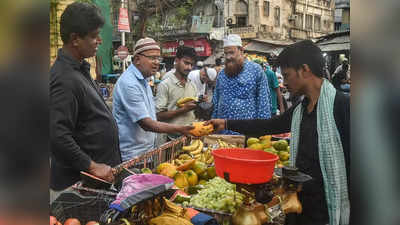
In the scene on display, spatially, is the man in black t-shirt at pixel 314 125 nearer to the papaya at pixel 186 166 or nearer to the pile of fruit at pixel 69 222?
the papaya at pixel 186 166

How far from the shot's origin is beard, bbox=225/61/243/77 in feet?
9.29

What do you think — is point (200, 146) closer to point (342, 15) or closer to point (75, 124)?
point (75, 124)

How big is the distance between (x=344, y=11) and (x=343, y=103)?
2.19 ft

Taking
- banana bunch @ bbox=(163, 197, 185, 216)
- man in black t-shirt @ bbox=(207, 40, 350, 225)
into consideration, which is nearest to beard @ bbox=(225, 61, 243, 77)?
man in black t-shirt @ bbox=(207, 40, 350, 225)

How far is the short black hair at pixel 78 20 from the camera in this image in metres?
1.97

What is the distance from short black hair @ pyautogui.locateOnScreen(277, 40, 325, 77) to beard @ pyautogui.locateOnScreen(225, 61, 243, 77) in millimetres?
507

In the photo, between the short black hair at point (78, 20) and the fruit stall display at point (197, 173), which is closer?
the short black hair at point (78, 20)

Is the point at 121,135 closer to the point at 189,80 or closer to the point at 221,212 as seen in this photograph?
the point at 189,80

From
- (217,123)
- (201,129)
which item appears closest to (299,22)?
(217,123)

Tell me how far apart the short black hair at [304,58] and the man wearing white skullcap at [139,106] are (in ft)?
3.01

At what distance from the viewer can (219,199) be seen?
2.17m

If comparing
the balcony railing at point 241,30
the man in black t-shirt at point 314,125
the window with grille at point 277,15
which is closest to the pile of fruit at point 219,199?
the man in black t-shirt at point 314,125

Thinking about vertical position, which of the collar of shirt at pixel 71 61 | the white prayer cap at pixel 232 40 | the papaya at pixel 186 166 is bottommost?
the papaya at pixel 186 166

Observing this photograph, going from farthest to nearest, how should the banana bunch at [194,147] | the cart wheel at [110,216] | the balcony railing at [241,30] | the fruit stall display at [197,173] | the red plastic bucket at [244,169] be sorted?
1. the banana bunch at [194,147]
2. the balcony railing at [241,30]
3. the fruit stall display at [197,173]
4. the red plastic bucket at [244,169]
5. the cart wheel at [110,216]
